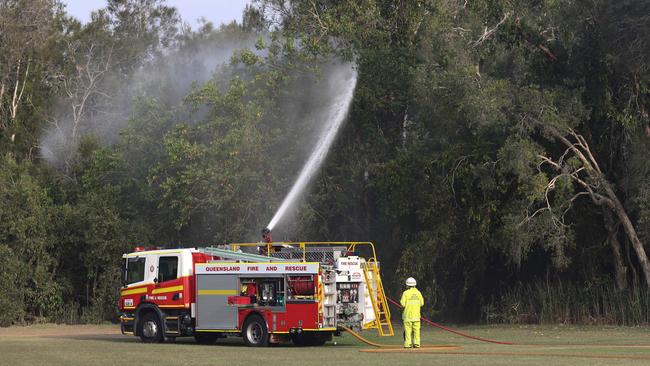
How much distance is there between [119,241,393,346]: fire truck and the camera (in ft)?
86.8

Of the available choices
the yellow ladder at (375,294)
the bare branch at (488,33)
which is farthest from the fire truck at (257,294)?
the bare branch at (488,33)

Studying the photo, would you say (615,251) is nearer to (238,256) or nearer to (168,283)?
(238,256)

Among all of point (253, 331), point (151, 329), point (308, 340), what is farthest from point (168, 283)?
point (308, 340)

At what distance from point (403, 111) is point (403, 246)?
6.21 m

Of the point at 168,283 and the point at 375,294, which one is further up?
the point at 168,283

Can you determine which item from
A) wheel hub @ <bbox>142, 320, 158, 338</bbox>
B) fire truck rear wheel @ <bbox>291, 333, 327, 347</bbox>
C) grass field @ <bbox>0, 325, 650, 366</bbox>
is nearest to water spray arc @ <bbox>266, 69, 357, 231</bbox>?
grass field @ <bbox>0, 325, 650, 366</bbox>

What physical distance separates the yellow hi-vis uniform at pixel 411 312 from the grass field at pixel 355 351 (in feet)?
4.05

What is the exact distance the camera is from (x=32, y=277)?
4519 centimetres

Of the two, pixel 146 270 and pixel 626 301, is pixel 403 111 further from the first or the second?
pixel 146 270

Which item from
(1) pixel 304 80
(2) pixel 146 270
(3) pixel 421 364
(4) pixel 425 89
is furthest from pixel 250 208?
(3) pixel 421 364

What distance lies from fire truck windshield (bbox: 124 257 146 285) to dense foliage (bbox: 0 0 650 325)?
12.7 m

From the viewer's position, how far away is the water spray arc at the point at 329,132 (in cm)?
4556

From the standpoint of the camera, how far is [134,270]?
1188 inches

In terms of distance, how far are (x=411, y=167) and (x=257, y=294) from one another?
1510 cm
